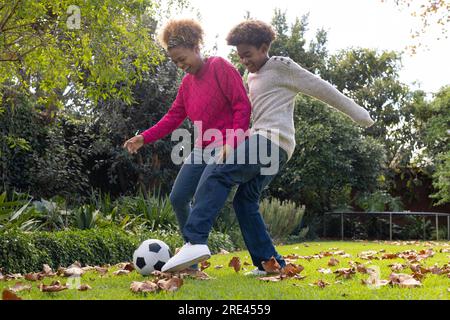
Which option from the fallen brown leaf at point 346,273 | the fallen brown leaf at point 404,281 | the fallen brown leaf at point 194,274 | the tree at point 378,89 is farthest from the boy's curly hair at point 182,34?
the tree at point 378,89

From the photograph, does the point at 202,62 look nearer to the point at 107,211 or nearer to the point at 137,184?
the point at 107,211

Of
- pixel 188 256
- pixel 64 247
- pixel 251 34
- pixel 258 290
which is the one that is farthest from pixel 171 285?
pixel 64 247

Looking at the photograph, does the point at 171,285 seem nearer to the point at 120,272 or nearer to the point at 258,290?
the point at 258,290

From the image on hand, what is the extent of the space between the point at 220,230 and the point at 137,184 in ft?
11.0

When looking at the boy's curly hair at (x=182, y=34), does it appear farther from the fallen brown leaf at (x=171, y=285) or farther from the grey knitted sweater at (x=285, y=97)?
the fallen brown leaf at (x=171, y=285)

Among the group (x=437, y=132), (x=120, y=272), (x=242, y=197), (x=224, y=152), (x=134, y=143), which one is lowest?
(x=120, y=272)

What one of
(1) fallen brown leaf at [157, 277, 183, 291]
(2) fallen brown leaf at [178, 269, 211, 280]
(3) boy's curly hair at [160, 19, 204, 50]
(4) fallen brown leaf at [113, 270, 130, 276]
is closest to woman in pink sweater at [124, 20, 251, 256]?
(3) boy's curly hair at [160, 19, 204, 50]

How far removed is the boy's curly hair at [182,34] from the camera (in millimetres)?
4066

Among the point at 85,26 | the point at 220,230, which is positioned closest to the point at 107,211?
the point at 220,230

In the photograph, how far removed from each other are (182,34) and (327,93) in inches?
43.2

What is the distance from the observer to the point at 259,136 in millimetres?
3877

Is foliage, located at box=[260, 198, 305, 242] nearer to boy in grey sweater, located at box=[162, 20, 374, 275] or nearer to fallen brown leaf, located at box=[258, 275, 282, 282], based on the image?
boy in grey sweater, located at box=[162, 20, 374, 275]

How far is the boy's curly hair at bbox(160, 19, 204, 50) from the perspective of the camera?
407 centimetres

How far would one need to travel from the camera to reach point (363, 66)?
2367cm
